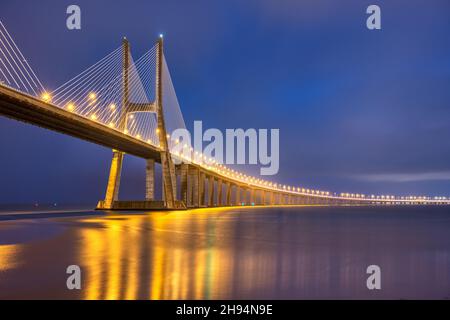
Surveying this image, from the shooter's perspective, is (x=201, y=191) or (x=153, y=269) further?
(x=201, y=191)

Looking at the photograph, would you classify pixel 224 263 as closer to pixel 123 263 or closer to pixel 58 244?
pixel 123 263

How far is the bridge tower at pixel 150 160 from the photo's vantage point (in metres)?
58.5

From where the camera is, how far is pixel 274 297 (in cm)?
847

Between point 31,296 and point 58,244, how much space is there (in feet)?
33.0

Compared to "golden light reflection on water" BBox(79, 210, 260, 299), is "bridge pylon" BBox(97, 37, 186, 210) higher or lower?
higher

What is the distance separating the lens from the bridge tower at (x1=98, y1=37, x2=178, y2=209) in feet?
192

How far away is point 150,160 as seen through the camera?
67.0 m

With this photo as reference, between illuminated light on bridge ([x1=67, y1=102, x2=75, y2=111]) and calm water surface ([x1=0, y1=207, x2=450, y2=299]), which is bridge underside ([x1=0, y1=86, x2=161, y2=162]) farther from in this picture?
calm water surface ([x1=0, y1=207, x2=450, y2=299])

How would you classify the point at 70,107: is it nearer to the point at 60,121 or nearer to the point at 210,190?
the point at 60,121

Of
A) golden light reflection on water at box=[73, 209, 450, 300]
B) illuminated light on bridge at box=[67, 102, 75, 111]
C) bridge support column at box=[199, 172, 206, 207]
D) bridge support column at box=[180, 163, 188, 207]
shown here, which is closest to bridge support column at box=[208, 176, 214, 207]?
bridge support column at box=[199, 172, 206, 207]

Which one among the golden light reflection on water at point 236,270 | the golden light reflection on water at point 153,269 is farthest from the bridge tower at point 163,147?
the golden light reflection on water at point 153,269

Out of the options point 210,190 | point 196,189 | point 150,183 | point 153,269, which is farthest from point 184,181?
point 153,269

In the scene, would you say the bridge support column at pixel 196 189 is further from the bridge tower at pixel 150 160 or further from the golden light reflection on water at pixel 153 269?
the golden light reflection on water at pixel 153 269

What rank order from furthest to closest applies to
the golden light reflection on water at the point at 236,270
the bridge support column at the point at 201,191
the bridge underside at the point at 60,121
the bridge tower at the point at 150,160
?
the bridge support column at the point at 201,191
the bridge tower at the point at 150,160
the bridge underside at the point at 60,121
the golden light reflection on water at the point at 236,270
